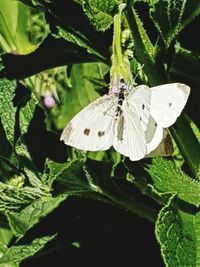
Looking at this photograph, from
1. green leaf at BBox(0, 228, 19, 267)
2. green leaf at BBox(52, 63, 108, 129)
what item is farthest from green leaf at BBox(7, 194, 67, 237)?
green leaf at BBox(52, 63, 108, 129)

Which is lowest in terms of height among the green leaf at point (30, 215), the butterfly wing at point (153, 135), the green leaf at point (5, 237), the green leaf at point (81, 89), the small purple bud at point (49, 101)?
the green leaf at point (5, 237)

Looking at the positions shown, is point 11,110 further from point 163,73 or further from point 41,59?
point 163,73

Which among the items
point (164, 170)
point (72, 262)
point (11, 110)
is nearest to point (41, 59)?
point (11, 110)

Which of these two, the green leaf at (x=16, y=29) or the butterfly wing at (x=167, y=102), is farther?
the green leaf at (x=16, y=29)

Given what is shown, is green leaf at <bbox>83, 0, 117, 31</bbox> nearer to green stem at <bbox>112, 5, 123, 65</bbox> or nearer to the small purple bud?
green stem at <bbox>112, 5, 123, 65</bbox>

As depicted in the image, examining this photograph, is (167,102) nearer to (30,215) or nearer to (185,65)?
(185,65)

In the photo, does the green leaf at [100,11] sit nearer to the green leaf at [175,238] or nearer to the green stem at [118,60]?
the green stem at [118,60]

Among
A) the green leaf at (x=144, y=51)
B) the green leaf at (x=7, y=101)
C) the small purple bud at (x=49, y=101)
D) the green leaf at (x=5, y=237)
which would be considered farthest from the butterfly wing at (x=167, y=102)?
the small purple bud at (x=49, y=101)
